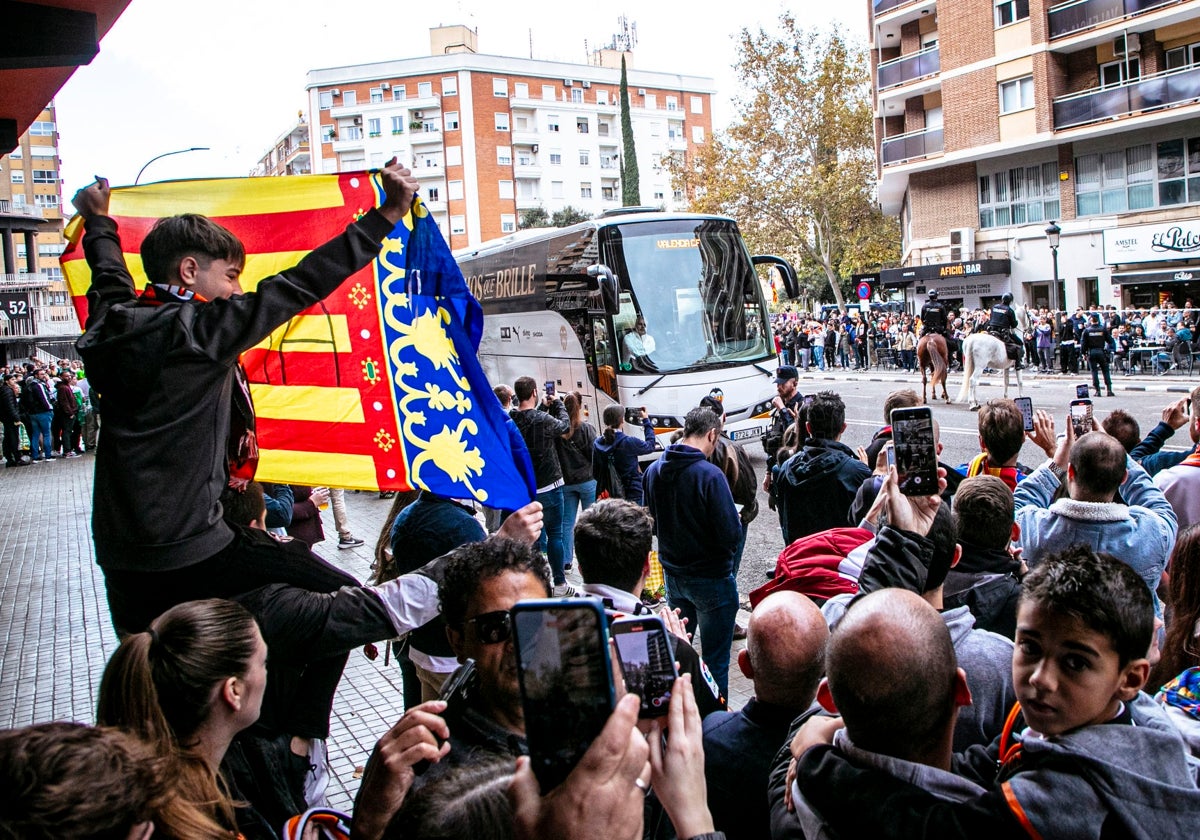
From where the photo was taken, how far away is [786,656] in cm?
257

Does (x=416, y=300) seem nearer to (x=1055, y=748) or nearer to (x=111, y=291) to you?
(x=111, y=291)

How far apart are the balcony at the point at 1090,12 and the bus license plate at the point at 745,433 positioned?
22.8 meters

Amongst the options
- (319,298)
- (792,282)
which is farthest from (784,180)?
(319,298)

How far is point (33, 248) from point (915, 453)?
72.9 metres

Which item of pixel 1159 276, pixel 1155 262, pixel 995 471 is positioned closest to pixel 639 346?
pixel 995 471

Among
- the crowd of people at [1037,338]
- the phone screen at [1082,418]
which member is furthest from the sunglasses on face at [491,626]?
the crowd of people at [1037,338]

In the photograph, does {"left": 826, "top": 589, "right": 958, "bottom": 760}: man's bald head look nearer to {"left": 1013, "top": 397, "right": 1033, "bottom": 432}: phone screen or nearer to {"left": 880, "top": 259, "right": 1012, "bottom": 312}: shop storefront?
{"left": 1013, "top": 397, "right": 1033, "bottom": 432}: phone screen

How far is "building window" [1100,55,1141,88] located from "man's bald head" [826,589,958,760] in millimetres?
33065

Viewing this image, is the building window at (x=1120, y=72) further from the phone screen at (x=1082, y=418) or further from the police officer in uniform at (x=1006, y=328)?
the phone screen at (x=1082, y=418)

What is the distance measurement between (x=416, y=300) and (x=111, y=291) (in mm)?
1137

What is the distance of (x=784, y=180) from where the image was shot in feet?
144

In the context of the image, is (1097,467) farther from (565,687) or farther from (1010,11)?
(1010,11)

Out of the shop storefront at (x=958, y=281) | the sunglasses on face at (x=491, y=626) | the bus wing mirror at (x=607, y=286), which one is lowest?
the sunglasses on face at (x=491, y=626)

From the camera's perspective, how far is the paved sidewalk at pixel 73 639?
Answer: 6.00 meters
